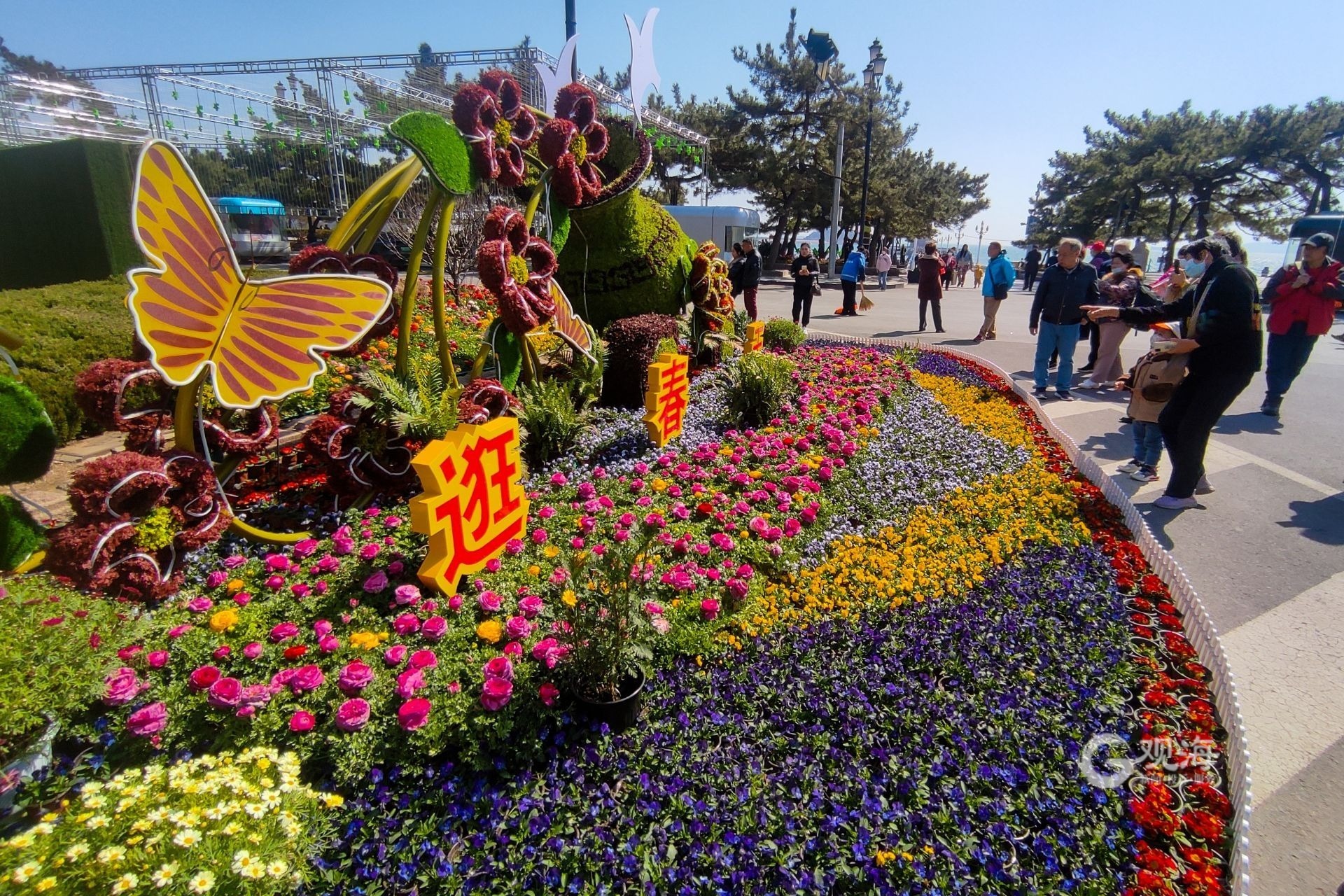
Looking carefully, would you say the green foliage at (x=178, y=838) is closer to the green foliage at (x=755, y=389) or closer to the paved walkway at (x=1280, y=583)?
the paved walkway at (x=1280, y=583)

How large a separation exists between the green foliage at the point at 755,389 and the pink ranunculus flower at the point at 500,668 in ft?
11.0

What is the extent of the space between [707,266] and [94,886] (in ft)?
21.8

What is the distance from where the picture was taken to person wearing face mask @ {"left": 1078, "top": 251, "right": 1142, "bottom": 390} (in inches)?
282

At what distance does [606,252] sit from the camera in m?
6.51

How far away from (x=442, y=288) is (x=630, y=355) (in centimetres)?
206

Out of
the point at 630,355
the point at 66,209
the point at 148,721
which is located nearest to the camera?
the point at 148,721

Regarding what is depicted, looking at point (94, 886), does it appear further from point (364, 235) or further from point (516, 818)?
point (364, 235)

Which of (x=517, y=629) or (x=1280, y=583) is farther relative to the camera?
(x=1280, y=583)

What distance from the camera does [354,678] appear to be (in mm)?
2270

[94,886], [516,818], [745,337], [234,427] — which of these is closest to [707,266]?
[745,337]

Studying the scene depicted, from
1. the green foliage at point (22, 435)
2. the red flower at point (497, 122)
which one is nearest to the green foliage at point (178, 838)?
the green foliage at point (22, 435)

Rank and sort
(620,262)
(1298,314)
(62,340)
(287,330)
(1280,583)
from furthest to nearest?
(620,262)
(1298,314)
(62,340)
(1280,583)
(287,330)

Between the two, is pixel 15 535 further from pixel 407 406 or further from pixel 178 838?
pixel 178 838

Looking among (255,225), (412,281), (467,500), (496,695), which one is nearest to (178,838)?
(496,695)
